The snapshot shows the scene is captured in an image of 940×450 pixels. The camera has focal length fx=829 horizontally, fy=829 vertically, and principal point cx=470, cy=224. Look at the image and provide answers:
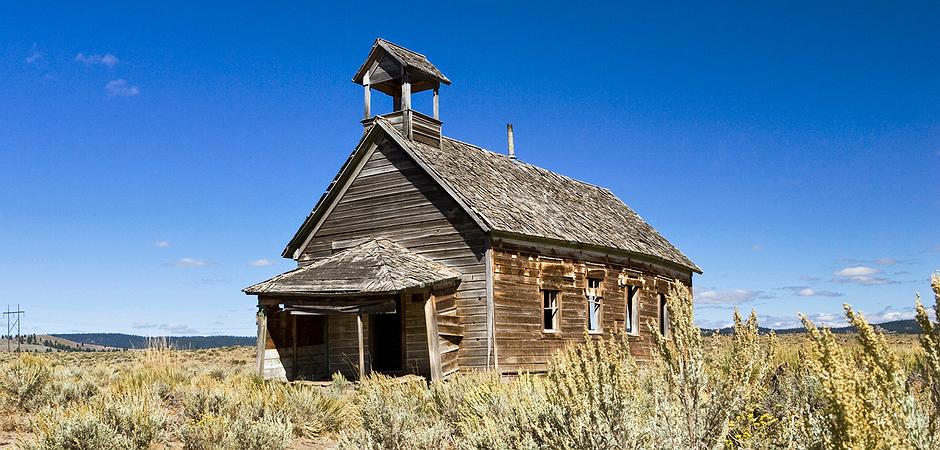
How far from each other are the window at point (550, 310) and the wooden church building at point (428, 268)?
0.03 meters

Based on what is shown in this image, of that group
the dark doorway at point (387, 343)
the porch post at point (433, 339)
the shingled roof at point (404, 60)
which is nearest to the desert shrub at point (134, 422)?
the porch post at point (433, 339)

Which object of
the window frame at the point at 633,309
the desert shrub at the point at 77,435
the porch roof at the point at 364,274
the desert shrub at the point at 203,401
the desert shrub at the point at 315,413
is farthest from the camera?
the window frame at the point at 633,309

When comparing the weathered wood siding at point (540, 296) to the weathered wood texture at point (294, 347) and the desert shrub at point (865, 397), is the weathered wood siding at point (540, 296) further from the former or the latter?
the desert shrub at point (865, 397)

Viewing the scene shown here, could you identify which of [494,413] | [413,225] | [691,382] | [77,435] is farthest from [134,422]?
[413,225]

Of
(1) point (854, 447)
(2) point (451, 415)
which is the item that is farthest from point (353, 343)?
(1) point (854, 447)

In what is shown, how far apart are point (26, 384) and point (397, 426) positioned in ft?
25.4

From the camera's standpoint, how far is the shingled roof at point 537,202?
1791cm

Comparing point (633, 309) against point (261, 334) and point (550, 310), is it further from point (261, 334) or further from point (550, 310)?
point (261, 334)

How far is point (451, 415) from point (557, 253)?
820 centimetres

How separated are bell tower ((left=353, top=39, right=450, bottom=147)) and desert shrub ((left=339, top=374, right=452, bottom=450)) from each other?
28.5 feet

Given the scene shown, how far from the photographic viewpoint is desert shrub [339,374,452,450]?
8836 mm

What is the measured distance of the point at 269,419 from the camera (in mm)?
10211

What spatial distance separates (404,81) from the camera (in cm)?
1906

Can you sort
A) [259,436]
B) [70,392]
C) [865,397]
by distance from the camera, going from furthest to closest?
[70,392]
[259,436]
[865,397]
